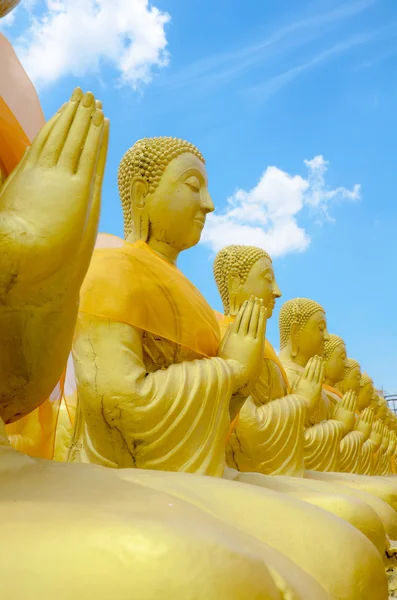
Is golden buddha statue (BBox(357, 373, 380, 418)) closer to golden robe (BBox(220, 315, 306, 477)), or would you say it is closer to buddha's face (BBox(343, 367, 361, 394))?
buddha's face (BBox(343, 367, 361, 394))

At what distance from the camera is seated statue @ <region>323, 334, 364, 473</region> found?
6.95m

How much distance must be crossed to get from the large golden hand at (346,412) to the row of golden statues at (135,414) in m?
2.16

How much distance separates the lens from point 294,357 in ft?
23.2

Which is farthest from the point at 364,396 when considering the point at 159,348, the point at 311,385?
the point at 159,348

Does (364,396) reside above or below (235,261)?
above

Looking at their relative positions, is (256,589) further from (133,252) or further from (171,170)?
(171,170)

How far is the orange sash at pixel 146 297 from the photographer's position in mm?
3131

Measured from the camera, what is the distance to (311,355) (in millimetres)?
7074

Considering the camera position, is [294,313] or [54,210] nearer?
[54,210]

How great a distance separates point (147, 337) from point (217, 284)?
2.41 metres

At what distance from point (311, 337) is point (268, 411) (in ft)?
8.33

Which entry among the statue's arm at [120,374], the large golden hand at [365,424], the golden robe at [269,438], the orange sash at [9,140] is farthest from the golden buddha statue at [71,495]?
the large golden hand at [365,424]

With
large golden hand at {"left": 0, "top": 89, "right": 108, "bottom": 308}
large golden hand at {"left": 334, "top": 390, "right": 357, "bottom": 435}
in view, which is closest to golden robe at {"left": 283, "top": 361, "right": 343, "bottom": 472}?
large golden hand at {"left": 334, "top": 390, "right": 357, "bottom": 435}

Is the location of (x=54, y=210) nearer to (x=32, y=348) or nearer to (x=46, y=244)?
(x=46, y=244)
